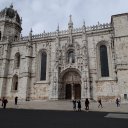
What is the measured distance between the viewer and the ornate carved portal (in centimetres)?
2689

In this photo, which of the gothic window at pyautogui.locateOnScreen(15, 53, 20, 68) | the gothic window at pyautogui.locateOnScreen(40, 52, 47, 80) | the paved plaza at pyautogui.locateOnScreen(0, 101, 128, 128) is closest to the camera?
the paved plaza at pyautogui.locateOnScreen(0, 101, 128, 128)

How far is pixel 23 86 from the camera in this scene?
28.2 metres

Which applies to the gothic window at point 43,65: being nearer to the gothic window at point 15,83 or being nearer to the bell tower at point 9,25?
the gothic window at point 15,83

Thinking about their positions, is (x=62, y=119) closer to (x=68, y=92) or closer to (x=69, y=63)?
(x=69, y=63)

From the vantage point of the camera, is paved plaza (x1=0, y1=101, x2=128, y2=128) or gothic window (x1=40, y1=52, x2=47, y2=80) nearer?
paved plaza (x1=0, y1=101, x2=128, y2=128)

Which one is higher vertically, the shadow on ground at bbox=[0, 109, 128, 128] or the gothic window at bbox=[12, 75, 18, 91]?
the gothic window at bbox=[12, 75, 18, 91]

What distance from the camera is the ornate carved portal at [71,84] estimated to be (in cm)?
2689

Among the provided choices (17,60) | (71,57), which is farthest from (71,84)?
(17,60)

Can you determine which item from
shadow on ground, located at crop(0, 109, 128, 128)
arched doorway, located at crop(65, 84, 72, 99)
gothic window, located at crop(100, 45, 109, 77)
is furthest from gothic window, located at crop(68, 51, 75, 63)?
shadow on ground, located at crop(0, 109, 128, 128)

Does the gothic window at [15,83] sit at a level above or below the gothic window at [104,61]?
below

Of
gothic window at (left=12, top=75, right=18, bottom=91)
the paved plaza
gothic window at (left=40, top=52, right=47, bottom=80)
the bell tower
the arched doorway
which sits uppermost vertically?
the bell tower

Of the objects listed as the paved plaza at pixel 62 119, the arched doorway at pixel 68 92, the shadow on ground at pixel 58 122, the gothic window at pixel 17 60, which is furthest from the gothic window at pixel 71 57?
the shadow on ground at pixel 58 122

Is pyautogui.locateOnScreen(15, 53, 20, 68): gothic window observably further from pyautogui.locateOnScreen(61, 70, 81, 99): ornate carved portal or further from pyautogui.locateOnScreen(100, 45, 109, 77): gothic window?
pyautogui.locateOnScreen(100, 45, 109, 77): gothic window

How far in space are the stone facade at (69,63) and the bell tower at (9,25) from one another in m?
0.89
